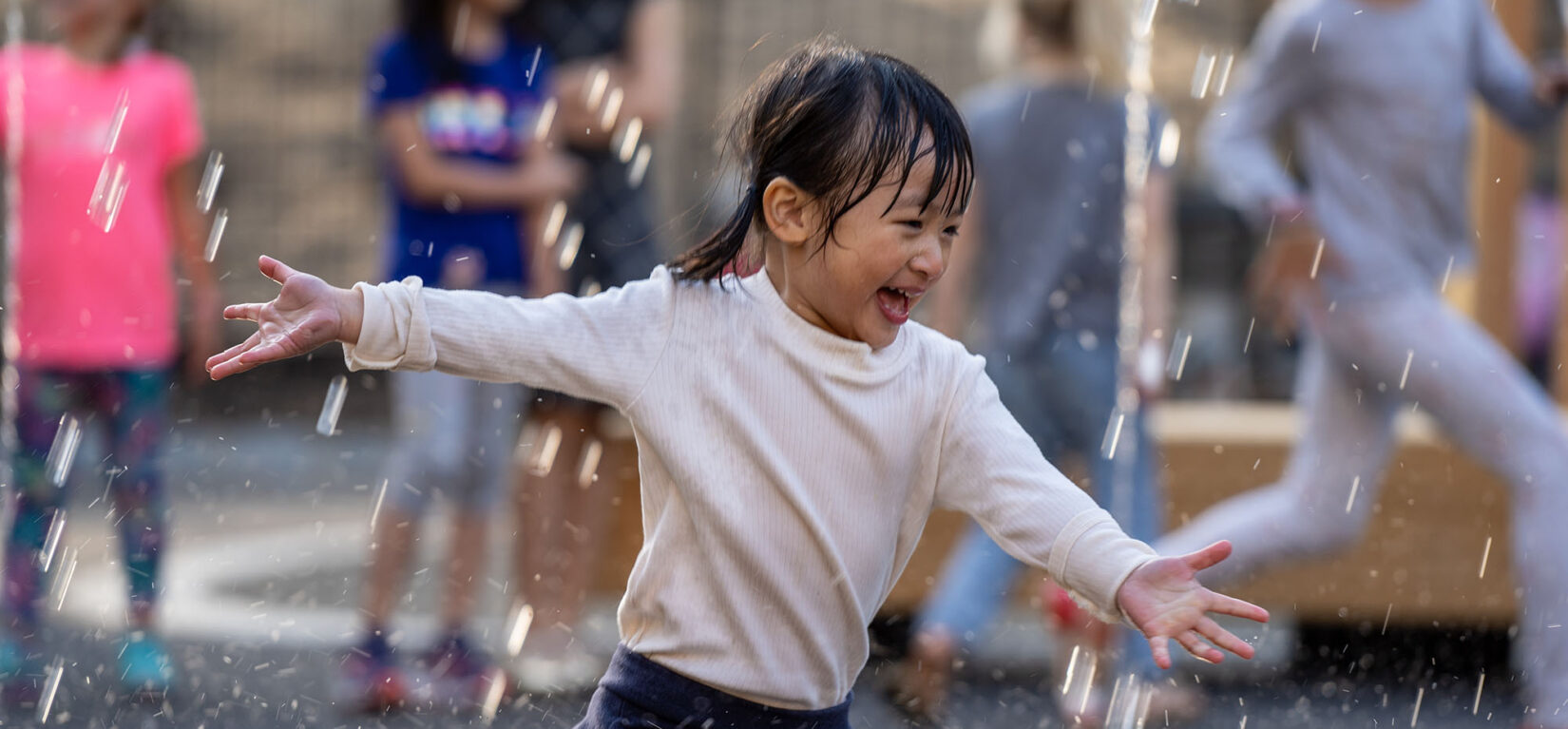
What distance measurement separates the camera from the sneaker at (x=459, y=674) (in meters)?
4.34

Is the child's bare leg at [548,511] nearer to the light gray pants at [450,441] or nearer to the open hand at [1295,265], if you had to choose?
the light gray pants at [450,441]

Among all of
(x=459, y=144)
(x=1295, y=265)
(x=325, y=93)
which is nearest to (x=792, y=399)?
(x=1295, y=265)

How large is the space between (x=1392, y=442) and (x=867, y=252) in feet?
7.60

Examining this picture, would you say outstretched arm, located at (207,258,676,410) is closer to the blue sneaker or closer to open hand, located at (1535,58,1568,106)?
the blue sneaker

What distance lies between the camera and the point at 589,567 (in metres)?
4.80

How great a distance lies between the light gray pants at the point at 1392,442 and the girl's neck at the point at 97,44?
3026 millimetres

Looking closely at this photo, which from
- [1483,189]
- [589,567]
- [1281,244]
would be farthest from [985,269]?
[1483,189]

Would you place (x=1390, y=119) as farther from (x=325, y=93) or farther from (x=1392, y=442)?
(x=325, y=93)

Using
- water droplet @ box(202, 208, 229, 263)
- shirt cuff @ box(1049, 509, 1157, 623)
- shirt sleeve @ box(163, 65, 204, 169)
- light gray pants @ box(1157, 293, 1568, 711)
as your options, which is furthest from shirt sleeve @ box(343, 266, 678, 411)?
water droplet @ box(202, 208, 229, 263)

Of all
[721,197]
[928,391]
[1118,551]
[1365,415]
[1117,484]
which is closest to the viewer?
[1118,551]

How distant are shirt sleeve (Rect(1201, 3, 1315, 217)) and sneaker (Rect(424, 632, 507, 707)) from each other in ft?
7.21

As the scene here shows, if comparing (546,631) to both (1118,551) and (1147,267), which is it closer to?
(1147,267)

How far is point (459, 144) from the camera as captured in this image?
4605mm

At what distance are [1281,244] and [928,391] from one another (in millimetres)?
1990
